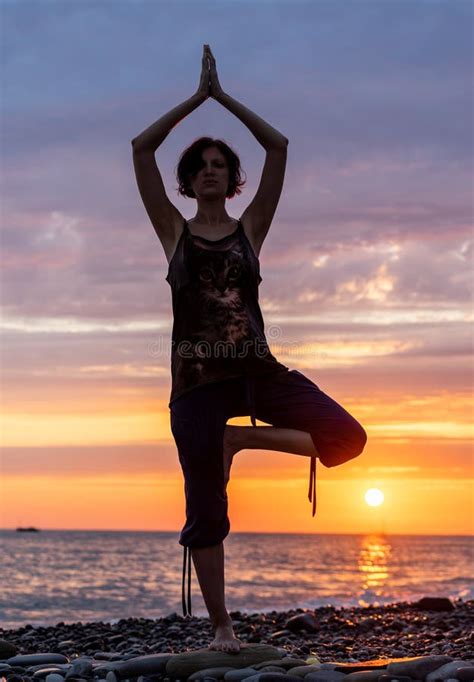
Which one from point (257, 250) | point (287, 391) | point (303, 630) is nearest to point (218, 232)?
point (257, 250)

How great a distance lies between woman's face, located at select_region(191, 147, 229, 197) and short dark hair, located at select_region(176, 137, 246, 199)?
1.6 inches

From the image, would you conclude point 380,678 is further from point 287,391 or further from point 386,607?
point 386,607

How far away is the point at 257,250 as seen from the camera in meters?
6.75

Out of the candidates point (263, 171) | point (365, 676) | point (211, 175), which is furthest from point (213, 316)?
point (365, 676)

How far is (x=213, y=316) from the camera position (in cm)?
643

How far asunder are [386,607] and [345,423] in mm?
12085

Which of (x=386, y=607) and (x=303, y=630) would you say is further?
(x=386, y=607)

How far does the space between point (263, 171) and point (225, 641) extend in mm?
3324

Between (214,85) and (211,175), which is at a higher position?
(214,85)

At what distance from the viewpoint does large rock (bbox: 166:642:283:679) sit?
6.37 m

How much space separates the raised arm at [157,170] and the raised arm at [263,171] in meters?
0.22

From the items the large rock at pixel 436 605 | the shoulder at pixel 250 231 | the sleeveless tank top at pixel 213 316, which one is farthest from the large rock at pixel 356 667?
the large rock at pixel 436 605

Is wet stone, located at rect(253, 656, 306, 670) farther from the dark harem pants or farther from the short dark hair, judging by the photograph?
the short dark hair

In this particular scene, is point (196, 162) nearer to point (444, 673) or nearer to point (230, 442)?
point (230, 442)
